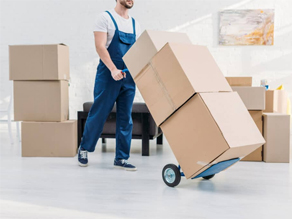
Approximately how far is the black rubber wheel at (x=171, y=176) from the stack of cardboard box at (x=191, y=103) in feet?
0.29

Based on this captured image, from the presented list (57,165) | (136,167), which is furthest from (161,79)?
(57,165)

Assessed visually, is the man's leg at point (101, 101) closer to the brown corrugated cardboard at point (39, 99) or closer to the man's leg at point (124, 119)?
the man's leg at point (124, 119)

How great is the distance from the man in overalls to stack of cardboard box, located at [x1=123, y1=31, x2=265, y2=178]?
0.37 meters

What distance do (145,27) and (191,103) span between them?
3.20 metres

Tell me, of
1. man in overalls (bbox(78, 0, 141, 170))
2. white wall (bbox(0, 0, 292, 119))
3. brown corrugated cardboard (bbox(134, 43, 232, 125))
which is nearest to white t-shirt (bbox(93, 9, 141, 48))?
man in overalls (bbox(78, 0, 141, 170))

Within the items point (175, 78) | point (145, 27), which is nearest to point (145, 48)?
point (175, 78)

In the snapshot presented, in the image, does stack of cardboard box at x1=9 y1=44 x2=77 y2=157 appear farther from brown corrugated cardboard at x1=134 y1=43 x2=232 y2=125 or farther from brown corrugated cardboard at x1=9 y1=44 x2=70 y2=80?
brown corrugated cardboard at x1=134 y1=43 x2=232 y2=125

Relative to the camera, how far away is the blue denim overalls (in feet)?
7.62

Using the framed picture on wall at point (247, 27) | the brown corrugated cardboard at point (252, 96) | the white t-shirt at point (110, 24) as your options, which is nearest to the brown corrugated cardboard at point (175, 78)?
the white t-shirt at point (110, 24)

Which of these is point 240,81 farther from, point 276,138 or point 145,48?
point 145,48

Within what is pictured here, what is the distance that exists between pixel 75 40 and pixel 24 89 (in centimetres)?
215

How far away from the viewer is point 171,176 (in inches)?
77.9

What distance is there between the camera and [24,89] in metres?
2.83

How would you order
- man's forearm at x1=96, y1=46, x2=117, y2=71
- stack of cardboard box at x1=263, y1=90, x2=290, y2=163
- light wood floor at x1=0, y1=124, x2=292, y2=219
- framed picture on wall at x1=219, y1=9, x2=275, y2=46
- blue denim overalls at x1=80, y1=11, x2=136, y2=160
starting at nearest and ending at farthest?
light wood floor at x1=0, y1=124, x2=292, y2=219, man's forearm at x1=96, y1=46, x2=117, y2=71, blue denim overalls at x1=80, y1=11, x2=136, y2=160, stack of cardboard box at x1=263, y1=90, x2=290, y2=163, framed picture on wall at x1=219, y1=9, x2=275, y2=46
